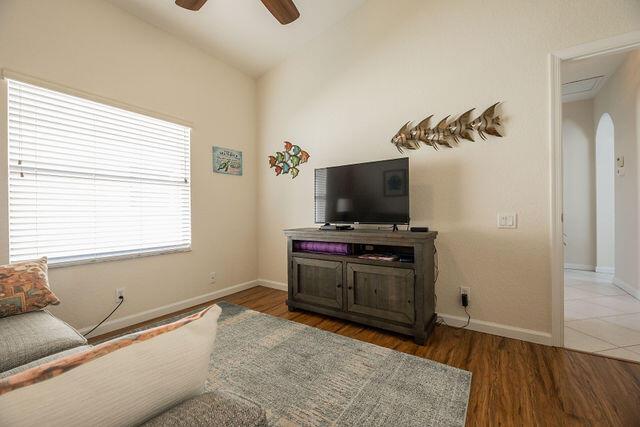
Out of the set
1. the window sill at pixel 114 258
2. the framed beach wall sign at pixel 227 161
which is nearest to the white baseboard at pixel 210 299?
the window sill at pixel 114 258

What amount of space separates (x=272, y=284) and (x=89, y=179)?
225 cm

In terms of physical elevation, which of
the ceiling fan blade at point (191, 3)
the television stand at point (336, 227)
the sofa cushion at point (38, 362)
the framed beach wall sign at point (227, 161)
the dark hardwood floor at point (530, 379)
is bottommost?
the dark hardwood floor at point (530, 379)

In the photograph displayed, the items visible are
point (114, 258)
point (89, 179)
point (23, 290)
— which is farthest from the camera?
point (114, 258)

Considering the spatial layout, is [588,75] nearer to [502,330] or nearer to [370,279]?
[502,330]

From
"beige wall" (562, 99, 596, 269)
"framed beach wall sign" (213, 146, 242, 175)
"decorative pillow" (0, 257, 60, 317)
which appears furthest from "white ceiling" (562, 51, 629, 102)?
"decorative pillow" (0, 257, 60, 317)

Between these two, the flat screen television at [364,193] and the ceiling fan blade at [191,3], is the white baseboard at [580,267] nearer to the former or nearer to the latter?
the flat screen television at [364,193]

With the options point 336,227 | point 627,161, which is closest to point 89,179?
point 336,227

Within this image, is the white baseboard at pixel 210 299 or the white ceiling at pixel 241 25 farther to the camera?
the white ceiling at pixel 241 25

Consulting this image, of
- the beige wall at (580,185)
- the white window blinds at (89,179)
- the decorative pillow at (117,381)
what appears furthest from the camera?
the beige wall at (580,185)

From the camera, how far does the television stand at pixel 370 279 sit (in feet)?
6.91

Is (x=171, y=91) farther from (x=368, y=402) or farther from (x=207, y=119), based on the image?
(x=368, y=402)

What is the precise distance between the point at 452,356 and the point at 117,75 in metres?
3.60

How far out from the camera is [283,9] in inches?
79.9

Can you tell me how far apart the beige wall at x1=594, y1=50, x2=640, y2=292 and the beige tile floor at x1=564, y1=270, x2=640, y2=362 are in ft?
0.84
